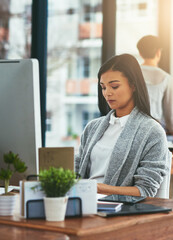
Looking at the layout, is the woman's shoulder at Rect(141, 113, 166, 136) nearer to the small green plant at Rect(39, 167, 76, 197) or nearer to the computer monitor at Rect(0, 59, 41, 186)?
the computer monitor at Rect(0, 59, 41, 186)

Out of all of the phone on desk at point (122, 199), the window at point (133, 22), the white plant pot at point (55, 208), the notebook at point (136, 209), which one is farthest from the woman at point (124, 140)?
the window at point (133, 22)

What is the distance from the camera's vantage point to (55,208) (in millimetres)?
1449

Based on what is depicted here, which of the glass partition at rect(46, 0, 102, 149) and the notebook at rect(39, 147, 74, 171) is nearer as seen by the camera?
the notebook at rect(39, 147, 74, 171)

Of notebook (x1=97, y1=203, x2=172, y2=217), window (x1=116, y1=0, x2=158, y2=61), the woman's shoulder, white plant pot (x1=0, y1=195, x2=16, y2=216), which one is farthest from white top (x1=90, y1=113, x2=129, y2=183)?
window (x1=116, y1=0, x2=158, y2=61)

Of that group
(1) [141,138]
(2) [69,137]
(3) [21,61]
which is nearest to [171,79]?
(1) [141,138]

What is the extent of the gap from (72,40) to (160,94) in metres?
6.28

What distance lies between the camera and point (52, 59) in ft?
30.1

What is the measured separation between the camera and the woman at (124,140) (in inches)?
86.0

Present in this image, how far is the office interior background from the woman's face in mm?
1709

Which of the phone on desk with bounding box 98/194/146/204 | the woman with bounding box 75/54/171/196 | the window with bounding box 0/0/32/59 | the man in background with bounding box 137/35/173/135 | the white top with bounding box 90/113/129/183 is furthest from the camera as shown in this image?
the window with bounding box 0/0/32/59

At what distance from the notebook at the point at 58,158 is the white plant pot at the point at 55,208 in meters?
0.19

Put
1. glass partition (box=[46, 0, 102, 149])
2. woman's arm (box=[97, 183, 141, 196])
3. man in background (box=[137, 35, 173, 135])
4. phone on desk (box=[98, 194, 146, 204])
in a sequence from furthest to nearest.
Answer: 1. glass partition (box=[46, 0, 102, 149])
2. man in background (box=[137, 35, 173, 135])
3. woman's arm (box=[97, 183, 141, 196])
4. phone on desk (box=[98, 194, 146, 204])

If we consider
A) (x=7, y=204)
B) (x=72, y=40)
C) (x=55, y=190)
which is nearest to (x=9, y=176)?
(x=7, y=204)

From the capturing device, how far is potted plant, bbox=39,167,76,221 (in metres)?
1.44
